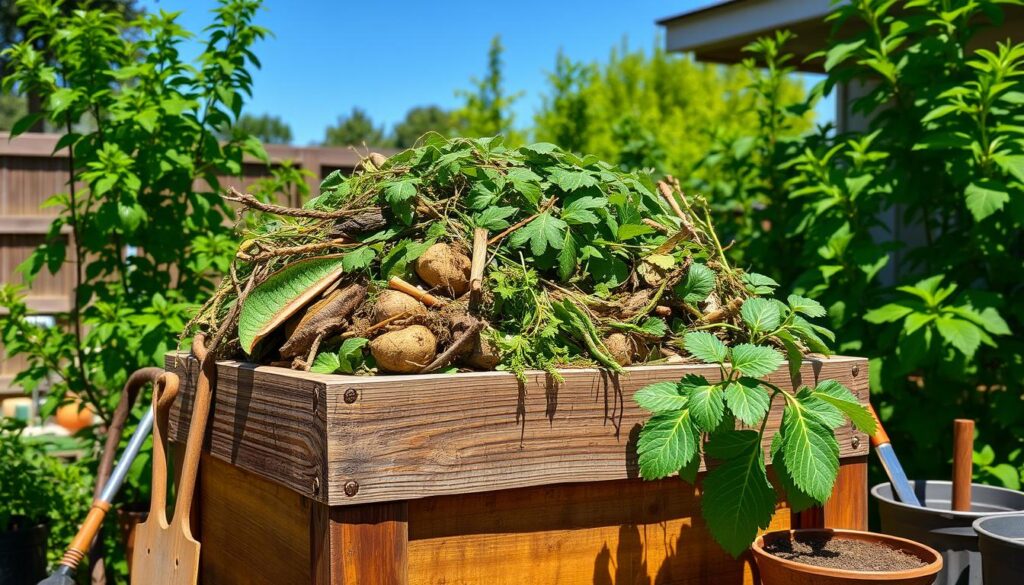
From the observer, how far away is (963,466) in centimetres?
165

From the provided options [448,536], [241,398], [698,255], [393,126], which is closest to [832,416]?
[698,255]

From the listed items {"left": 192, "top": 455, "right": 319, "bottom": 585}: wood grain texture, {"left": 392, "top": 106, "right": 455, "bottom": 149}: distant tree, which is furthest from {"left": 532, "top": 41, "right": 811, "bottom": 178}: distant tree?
{"left": 392, "top": 106, "right": 455, "bottom": 149}: distant tree

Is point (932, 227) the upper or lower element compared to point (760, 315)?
upper

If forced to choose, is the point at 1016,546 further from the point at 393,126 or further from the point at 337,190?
the point at 393,126

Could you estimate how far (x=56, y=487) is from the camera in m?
3.50

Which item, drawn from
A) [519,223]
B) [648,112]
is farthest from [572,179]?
[648,112]

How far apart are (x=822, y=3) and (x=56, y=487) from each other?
3652 millimetres

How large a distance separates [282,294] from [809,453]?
31.1 inches

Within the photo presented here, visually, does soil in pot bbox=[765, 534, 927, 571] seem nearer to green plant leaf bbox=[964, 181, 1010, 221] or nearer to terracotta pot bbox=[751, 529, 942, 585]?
terracotta pot bbox=[751, 529, 942, 585]

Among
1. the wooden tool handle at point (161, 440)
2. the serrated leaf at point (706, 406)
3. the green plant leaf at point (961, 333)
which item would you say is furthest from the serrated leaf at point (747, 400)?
the green plant leaf at point (961, 333)

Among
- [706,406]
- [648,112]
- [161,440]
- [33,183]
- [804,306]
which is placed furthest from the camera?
[648,112]

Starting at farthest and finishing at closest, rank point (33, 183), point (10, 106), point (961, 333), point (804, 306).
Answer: point (10, 106)
point (33, 183)
point (961, 333)
point (804, 306)

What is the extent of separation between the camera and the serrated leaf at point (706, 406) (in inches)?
49.0

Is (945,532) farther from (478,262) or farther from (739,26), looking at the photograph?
(739,26)
